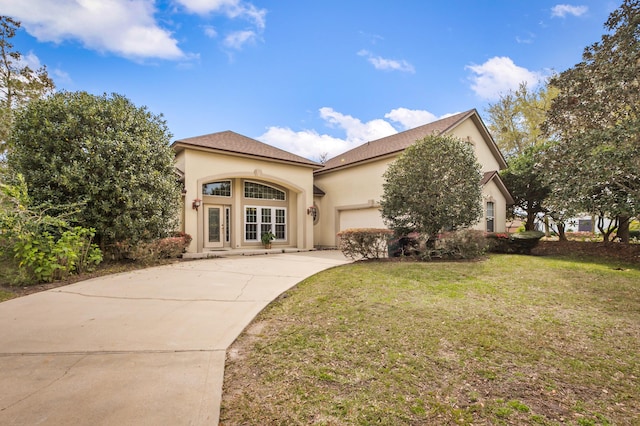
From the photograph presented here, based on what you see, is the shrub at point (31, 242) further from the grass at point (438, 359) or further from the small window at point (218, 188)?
the small window at point (218, 188)

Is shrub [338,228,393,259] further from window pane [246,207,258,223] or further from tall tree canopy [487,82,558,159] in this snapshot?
tall tree canopy [487,82,558,159]

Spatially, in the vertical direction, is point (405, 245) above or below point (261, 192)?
below

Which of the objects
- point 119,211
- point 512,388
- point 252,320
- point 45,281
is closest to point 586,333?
point 512,388

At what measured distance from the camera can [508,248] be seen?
1253 centimetres

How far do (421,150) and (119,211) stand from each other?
976 cm

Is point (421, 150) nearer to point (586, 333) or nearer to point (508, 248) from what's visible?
point (508, 248)

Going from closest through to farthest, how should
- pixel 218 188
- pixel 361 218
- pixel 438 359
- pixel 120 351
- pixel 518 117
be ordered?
pixel 438 359 < pixel 120 351 < pixel 218 188 < pixel 361 218 < pixel 518 117

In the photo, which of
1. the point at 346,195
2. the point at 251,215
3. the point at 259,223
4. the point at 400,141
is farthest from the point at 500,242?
the point at 251,215

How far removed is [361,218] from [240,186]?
658cm

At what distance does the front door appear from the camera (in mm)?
13852

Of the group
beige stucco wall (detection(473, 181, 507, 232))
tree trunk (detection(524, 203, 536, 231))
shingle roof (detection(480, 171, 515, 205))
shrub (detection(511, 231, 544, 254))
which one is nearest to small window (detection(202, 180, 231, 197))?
shingle roof (detection(480, 171, 515, 205))

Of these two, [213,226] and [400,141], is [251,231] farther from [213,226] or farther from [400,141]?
[400,141]

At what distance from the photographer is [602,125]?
972cm

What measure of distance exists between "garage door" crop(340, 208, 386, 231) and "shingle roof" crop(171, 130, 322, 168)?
324 cm
